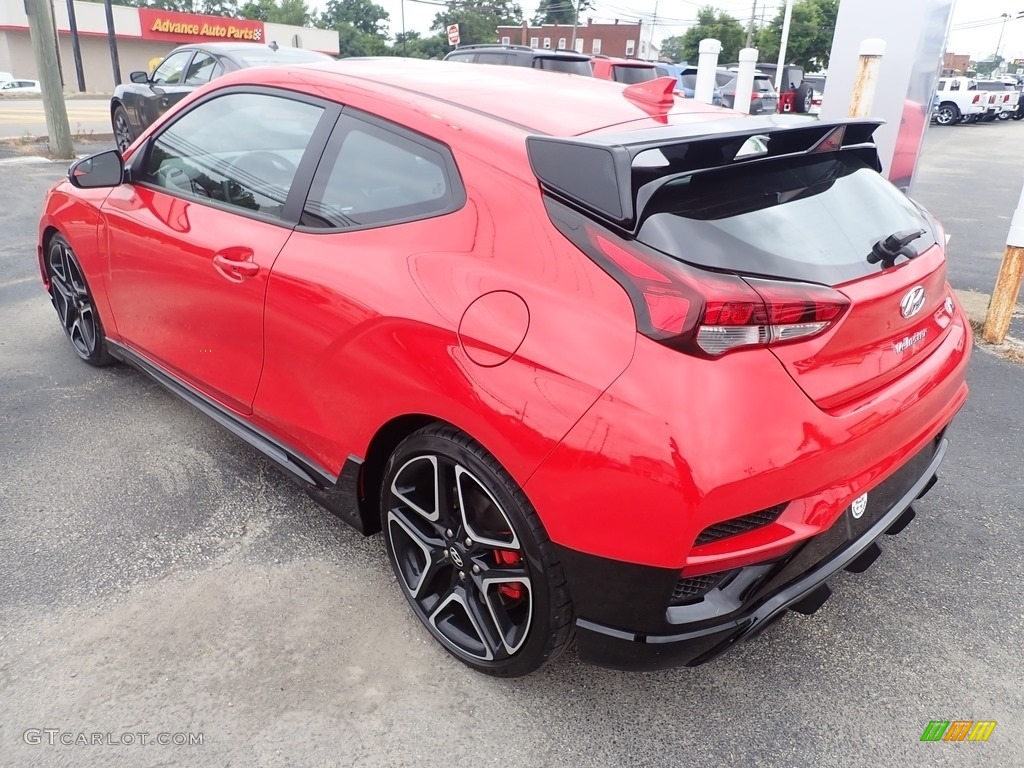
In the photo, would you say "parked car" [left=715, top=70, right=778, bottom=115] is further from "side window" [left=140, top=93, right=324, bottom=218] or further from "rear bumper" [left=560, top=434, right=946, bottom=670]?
"rear bumper" [left=560, top=434, right=946, bottom=670]

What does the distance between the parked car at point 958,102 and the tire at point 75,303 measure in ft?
109

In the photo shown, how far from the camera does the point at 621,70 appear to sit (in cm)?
1290

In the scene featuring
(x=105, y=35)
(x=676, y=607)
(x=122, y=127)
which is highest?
(x=105, y=35)

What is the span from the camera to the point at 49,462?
338 cm

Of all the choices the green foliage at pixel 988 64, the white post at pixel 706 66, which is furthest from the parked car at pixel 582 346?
the green foliage at pixel 988 64

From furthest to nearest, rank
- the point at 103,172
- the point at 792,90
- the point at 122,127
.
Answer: the point at 792,90
the point at 122,127
the point at 103,172

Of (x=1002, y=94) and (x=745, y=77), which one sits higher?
(x=745, y=77)

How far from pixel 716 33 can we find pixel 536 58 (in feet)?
183

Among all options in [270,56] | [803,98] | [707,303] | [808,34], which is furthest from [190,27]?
[707,303]

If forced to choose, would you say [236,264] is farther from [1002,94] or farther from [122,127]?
[1002,94]

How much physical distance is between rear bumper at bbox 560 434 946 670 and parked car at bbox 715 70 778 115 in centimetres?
1746

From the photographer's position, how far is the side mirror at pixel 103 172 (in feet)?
11.1

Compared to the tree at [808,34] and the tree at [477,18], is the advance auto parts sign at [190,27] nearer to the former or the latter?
the tree at [808,34]

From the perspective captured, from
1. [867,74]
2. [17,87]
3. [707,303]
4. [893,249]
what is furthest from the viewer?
[17,87]
